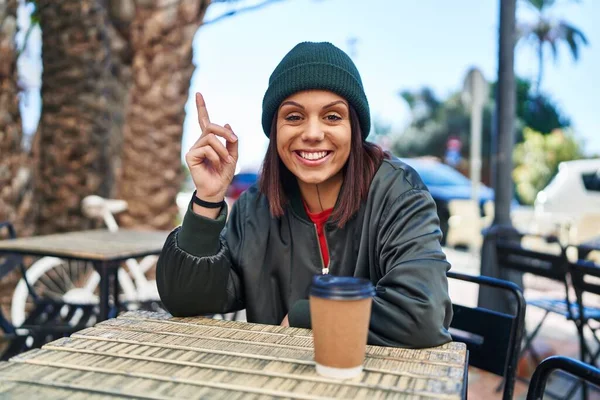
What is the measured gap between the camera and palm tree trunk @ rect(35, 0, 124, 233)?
529 cm

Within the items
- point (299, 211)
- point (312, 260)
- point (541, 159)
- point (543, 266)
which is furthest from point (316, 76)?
point (541, 159)

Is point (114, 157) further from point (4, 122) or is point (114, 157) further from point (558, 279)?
point (558, 279)

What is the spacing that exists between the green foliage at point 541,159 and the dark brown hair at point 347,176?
21078 mm

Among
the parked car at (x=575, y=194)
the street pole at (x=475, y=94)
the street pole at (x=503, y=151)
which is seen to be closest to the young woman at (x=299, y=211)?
the street pole at (x=503, y=151)

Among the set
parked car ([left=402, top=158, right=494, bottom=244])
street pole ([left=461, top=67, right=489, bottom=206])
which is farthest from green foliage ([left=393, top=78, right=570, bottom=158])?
street pole ([left=461, top=67, right=489, bottom=206])

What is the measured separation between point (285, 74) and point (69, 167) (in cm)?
413

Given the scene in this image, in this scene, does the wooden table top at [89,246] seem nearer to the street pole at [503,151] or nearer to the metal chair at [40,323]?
the metal chair at [40,323]

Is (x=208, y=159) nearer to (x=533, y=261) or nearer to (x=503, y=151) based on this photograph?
(x=533, y=261)

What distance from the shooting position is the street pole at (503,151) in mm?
3867

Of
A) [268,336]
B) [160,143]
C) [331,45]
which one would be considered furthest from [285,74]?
[160,143]

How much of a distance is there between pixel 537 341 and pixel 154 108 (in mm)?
3680

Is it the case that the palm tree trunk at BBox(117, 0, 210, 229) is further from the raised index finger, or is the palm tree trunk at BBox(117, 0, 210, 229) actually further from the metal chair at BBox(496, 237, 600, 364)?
the raised index finger

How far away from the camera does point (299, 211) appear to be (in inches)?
71.8

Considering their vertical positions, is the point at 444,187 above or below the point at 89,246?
below
